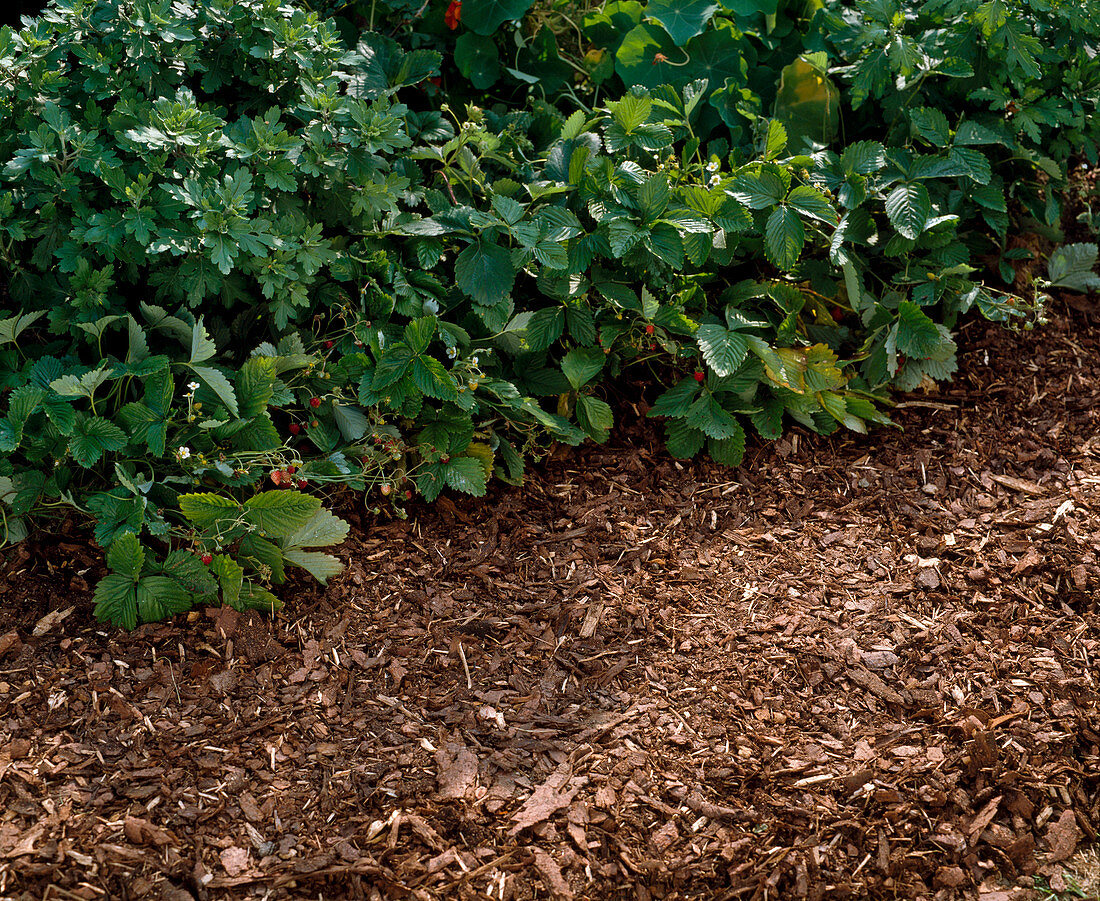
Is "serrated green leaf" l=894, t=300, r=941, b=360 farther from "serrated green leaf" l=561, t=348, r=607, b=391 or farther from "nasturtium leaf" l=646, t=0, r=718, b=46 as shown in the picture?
"nasturtium leaf" l=646, t=0, r=718, b=46

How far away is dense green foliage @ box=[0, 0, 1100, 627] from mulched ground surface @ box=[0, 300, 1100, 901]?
18cm

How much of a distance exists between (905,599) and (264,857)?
1522 mm

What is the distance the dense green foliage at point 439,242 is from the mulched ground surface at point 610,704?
0.18 m

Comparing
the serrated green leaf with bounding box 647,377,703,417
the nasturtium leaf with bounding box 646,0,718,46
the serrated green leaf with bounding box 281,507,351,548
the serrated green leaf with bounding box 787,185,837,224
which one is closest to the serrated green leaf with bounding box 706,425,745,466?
the serrated green leaf with bounding box 647,377,703,417

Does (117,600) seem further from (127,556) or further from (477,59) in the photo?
(477,59)

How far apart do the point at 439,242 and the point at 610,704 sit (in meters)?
1.26

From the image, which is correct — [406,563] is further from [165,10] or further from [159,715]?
[165,10]

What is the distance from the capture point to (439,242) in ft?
7.95

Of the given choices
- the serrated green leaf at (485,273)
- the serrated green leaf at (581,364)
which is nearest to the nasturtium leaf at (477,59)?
the serrated green leaf at (485,273)

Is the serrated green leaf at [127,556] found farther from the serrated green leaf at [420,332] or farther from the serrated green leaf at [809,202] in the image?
the serrated green leaf at [809,202]

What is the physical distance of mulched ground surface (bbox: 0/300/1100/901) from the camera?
164 centimetres

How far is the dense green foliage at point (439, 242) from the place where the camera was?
2.03 m

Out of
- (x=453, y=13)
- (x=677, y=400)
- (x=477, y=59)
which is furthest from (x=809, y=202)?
(x=453, y=13)

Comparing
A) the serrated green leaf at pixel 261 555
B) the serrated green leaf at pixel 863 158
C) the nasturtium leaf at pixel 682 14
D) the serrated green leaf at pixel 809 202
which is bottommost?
the serrated green leaf at pixel 261 555
